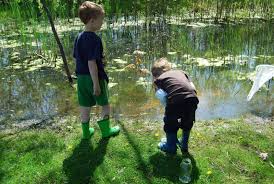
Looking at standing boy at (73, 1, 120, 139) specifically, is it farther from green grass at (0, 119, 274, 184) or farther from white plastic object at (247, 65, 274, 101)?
white plastic object at (247, 65, 274, 101)

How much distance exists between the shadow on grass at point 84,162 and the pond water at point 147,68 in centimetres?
124

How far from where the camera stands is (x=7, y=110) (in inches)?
231

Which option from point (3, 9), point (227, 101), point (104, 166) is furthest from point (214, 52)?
point (3, 9)

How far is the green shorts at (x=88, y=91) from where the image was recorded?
13.8 ft

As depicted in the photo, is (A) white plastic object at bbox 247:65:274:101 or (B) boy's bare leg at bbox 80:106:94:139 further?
(B) boy's bare leg at bbox 80:106:94:139

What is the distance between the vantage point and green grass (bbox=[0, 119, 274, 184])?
3795 mm

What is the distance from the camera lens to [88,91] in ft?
14.2

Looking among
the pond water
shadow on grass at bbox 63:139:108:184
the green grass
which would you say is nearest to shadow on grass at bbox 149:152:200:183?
the green grass

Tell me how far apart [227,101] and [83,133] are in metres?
2.67

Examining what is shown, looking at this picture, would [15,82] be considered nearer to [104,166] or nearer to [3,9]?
[104,166]

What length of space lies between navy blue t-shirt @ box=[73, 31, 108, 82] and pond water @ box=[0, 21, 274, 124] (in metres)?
1.50

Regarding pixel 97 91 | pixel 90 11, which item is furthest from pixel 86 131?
pixel 90 11

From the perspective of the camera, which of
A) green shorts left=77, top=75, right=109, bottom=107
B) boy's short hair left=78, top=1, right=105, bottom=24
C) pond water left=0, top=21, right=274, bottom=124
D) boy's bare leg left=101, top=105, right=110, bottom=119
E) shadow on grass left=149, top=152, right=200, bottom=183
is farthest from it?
pond water left=0, top=21, right=274, bottom=124

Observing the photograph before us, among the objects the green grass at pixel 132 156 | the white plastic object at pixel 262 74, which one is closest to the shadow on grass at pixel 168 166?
the green grass at pixel 132 156
